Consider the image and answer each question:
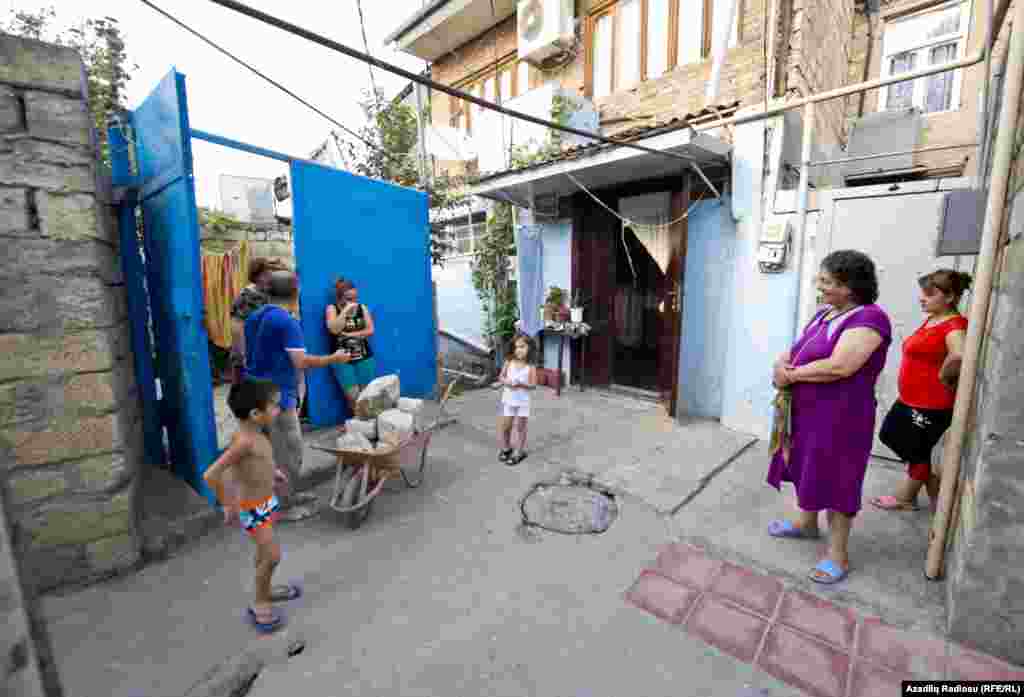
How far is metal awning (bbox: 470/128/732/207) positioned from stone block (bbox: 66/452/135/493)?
454cm

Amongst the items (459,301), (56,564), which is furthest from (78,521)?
(459,301)

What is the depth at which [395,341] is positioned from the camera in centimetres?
519

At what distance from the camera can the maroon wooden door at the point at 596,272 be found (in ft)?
19.3

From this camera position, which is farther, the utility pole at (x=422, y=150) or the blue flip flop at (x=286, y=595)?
the utility pole at (x=422, y=150)

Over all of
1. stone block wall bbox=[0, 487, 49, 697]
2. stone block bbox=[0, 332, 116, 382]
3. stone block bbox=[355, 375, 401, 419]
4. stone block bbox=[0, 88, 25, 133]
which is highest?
stone block bbox=[0, 88, 25, 133]

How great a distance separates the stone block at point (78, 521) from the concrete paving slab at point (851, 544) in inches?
134

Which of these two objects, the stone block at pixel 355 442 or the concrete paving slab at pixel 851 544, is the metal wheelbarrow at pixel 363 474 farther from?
the concrete paving slab at pixel 851 544

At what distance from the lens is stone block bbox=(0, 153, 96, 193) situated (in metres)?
2.16

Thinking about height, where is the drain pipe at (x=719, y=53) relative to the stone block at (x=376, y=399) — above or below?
above

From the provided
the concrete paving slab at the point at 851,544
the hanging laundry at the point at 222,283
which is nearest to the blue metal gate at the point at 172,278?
the hanging laundry at the point at 222,283

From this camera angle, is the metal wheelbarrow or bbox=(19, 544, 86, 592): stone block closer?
bbox=(19, 544, 86, 592): stone block

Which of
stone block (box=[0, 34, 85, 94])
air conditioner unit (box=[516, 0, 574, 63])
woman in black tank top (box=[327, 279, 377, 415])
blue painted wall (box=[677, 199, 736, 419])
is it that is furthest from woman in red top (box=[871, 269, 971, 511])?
air conditioner unit (box=[516, 0, 574, 63])

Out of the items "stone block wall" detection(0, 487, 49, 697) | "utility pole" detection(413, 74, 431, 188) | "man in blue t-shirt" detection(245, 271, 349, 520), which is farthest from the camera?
"utility pole" detection(413, 74, 431, 188)

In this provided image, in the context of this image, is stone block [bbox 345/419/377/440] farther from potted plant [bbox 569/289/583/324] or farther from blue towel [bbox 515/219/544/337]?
blue towel [bbox 515/219/544/337]
